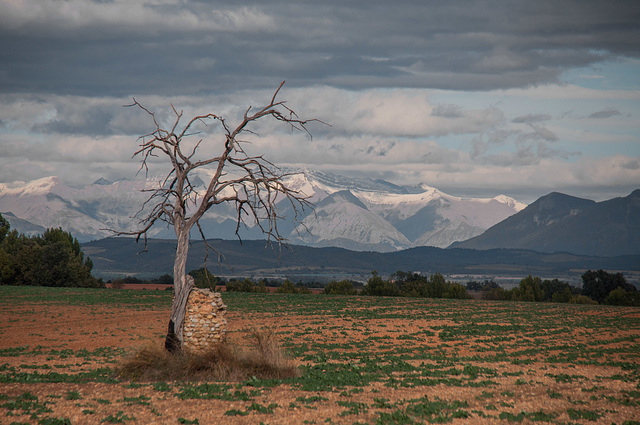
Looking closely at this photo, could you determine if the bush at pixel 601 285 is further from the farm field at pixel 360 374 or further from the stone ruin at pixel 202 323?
the stone ruin at pixel 202 323

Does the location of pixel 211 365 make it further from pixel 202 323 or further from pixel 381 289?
pixel 381 289

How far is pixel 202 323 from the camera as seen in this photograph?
22.3m

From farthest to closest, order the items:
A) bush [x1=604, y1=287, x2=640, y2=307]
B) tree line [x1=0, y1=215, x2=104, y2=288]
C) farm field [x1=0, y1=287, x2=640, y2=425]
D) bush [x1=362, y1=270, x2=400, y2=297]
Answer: bush [x1=362, y1=270, x2=400, y2=297]
tree line [x1=0, y1=215, x2=104, y2=288]
bush [x1=604, y1=287, x2=640, y2=307]
farm field [x1=0, y1=287, x2=640, y2=425]

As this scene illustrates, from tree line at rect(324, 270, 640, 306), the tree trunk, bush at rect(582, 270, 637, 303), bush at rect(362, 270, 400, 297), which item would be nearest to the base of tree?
the tree trunk

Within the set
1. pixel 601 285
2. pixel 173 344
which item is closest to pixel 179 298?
pixel 173 344

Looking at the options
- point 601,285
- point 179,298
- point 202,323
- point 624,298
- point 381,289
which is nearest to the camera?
point 202,323

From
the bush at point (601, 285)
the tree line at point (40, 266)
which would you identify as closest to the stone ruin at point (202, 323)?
the tree line at point (40, 266)

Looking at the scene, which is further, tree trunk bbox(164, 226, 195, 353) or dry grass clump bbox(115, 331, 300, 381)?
tree trunk bbox(164, 226, 195, 353)

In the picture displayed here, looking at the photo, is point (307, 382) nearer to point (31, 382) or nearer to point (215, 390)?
point (215, 390)

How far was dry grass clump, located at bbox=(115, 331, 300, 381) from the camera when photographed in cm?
2109

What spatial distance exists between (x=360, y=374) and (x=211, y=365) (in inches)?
219

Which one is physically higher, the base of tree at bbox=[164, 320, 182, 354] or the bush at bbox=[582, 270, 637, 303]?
the base of tree at bbox=[164, 320, 182, 354]

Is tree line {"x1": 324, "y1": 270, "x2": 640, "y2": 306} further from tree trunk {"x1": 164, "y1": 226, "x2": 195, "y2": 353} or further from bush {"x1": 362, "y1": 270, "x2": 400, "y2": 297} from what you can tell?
tree trunk {"x1": 164, "y1": 226, "x2": 195, "y2": 353}

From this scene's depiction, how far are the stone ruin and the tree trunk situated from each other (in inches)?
7.2
